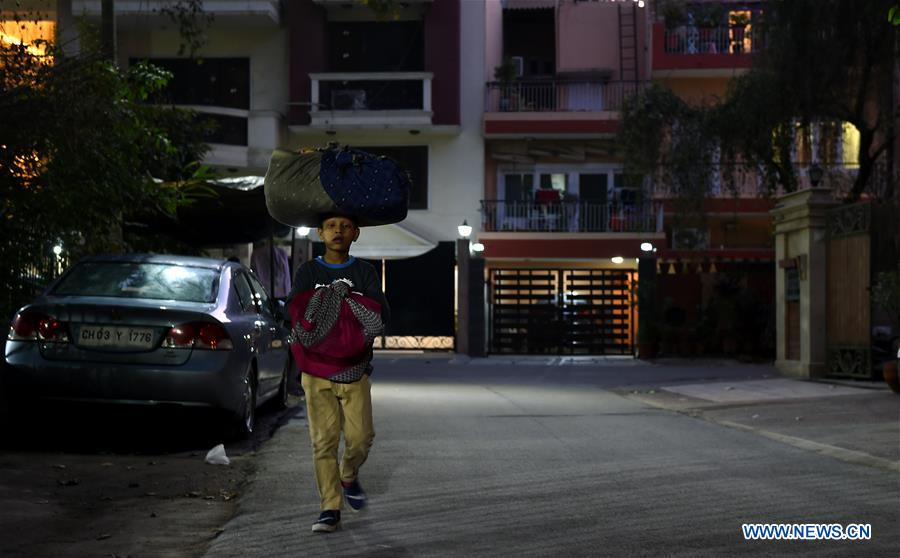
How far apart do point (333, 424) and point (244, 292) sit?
212 inches

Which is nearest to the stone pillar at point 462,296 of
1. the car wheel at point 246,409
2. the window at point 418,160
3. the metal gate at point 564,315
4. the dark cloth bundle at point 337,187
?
the metal gate at point 564,315

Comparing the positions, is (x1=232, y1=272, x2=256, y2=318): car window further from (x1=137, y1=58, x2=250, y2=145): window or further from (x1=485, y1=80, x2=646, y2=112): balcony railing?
(x1=485, y1=80, x2=646, y2=112): balcony railing

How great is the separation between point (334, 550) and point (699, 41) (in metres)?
29.8

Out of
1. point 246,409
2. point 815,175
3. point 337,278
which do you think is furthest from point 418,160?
point 337,278

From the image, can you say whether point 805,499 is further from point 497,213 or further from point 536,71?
point 536,71

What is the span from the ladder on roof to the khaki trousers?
29.8 m

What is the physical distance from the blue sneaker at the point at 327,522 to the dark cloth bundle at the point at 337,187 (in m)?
1.53

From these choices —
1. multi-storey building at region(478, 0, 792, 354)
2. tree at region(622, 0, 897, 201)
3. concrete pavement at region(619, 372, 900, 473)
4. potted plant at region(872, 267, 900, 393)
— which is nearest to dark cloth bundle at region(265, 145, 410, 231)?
concrete pavement at region(619, 372, 900, 473)

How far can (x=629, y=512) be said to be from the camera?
23.4 ft

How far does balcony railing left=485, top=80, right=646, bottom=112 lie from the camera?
34406 millimetres

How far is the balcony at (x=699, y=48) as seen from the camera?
33.5 m

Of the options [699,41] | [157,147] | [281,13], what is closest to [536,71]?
[699,41]

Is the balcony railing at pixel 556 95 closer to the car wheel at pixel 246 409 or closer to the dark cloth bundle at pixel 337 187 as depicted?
the car wheel at pixel 246 409

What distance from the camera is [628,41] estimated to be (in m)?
35.9
